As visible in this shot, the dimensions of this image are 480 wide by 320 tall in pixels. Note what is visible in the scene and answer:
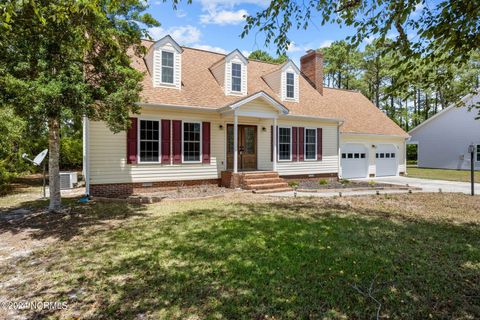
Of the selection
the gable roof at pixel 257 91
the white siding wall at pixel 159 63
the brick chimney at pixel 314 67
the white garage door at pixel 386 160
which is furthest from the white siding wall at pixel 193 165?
the white garage door at pixel 386 160

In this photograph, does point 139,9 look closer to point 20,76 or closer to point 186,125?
point 20,76

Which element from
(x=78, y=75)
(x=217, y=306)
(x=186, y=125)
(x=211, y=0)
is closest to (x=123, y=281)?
(x=217, y=306)

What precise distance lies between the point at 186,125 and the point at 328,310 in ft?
32.5

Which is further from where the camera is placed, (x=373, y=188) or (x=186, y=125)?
(x=373, y=188)

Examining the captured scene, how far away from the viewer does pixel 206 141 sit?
40.6ft

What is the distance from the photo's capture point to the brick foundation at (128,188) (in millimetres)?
10445

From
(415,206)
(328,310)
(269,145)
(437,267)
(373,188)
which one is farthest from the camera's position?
(269,145)

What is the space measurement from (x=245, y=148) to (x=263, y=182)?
84.8 inches

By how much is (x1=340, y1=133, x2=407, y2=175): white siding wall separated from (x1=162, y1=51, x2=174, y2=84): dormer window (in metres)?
10.3

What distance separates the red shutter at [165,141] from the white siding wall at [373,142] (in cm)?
1043

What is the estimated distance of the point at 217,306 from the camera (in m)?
3.23

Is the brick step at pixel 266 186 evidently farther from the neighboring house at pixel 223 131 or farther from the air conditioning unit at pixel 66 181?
the air conditioning unit at pixel 66 181

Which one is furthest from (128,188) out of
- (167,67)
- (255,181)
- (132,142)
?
(167,67)

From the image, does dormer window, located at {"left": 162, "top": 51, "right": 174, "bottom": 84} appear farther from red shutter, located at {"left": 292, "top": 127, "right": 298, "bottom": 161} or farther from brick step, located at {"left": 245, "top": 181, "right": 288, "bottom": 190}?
red shutter, located at {"left": 292, "top": 127, "right": 298, "bottom": 161}
